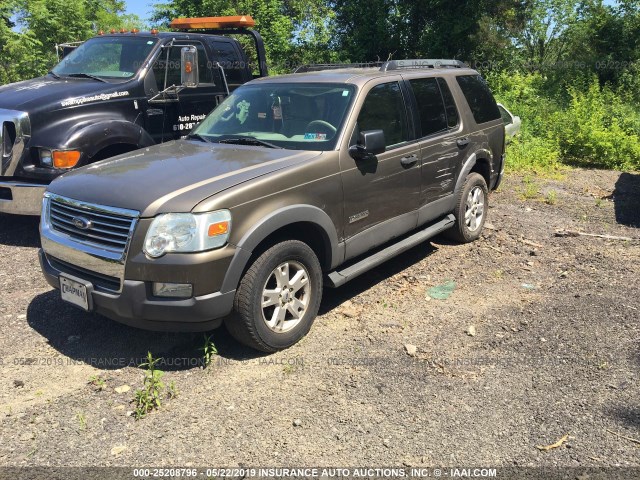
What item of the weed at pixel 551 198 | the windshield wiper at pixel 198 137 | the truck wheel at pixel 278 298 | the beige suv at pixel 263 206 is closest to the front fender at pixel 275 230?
the beige suv at pixel 263 206

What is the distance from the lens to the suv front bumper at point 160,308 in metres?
3.55

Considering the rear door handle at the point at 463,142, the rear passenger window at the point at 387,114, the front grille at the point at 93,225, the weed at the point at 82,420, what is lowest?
the weed at the point at 82,420

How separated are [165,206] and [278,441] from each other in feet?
5.12

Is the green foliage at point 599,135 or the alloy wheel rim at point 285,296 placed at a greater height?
the green foliage at point 599,135

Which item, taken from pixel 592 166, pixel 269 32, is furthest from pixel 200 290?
pixel 269 32

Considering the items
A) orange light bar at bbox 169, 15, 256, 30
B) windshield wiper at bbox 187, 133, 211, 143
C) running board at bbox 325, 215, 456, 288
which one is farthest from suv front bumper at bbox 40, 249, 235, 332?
orange light bar at bbox 169, 15, 256, 30

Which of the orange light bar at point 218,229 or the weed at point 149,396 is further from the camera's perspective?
the orange light bar at point 218,229

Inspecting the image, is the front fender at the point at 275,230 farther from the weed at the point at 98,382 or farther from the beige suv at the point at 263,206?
the weed at the point at 98,382

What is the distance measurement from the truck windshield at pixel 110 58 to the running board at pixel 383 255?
3.93 m

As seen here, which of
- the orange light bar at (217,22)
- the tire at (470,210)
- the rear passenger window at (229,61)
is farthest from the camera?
the orange light bar at (217,22)

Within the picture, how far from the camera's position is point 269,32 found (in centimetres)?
1914

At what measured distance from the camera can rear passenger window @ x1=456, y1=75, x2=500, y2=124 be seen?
6346mm

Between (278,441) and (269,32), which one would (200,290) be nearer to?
(278,441)

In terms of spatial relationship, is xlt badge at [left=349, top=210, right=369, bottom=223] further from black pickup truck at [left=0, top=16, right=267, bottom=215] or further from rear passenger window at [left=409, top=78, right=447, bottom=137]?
black pickup truck at [left=0, top=16, right=267, bottom=215]
